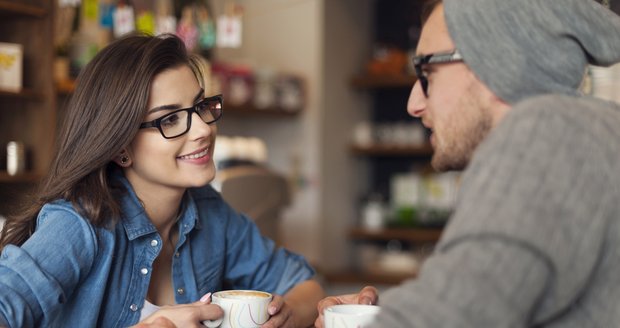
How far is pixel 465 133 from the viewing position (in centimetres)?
108

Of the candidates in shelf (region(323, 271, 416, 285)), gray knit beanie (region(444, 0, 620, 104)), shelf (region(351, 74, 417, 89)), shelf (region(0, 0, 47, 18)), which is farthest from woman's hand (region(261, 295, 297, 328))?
shelf (region(351, 74, 417, 89))

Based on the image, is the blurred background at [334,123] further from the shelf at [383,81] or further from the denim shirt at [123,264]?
the denim shirt at [123,264]

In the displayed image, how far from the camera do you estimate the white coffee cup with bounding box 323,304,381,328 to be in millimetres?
1129

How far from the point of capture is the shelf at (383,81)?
5133mm

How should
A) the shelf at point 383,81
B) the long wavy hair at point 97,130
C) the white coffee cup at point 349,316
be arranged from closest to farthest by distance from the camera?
the white coffee cup at point 349,316 → the long wavy hair at point 97,130 → the shelf at point 383,81

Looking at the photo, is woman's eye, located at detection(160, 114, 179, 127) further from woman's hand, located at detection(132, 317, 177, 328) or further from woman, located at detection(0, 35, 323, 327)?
woman's hand, located at detection(132, 317, 177, 328)

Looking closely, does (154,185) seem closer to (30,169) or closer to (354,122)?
(30,169)

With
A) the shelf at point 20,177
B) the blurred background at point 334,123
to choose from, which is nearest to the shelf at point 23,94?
the shelf at point 20,177

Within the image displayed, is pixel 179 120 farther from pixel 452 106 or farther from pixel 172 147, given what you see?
pixel 452 106

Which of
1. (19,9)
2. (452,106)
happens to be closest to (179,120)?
(452,106)

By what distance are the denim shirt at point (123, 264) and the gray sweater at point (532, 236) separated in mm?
665

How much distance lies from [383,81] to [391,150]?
0.47 meters

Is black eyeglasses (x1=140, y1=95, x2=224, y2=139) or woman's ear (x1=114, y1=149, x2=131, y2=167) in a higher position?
black eyeglasses (x1=140, y1=95, x2=224, y2=139)

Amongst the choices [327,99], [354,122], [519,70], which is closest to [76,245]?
[519,70]
